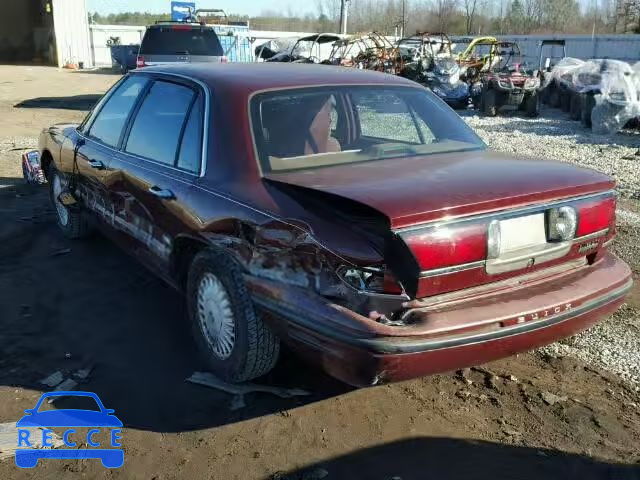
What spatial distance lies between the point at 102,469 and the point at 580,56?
29249 mm

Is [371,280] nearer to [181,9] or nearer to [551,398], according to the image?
[551,398]

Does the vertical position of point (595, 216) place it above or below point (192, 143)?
below

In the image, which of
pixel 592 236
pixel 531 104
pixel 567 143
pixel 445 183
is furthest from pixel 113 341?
pixel 531 104

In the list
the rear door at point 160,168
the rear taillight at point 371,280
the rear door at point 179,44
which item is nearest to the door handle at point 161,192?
the rear door at point 160,168

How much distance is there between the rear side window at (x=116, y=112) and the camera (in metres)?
4.51

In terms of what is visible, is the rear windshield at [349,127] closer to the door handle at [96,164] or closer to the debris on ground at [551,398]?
the debris on ground at [551,398]

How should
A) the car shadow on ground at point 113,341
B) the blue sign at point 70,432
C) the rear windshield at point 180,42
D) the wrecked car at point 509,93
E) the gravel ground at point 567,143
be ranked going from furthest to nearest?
the wrecked car at point 509,93
the rear windshield at point 180,42
the gravel ground at point 567,143
the car shadow on ground at point 113,341
the blue sign at point 70,432

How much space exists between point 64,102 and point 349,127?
16.9m

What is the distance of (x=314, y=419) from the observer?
10.5 feet

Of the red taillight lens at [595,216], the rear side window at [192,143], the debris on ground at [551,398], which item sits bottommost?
the debris on ground at [551,398]

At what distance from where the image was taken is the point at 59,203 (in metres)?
5.87

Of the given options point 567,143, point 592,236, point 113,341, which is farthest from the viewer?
point 567,143

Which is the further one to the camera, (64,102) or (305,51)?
(305,51)

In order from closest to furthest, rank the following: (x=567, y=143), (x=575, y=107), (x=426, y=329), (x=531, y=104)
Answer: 1. (x=426, y=329)
2. (x=567, y=143)
3. (x=575, y=107)
4. (x=531, y=104)
